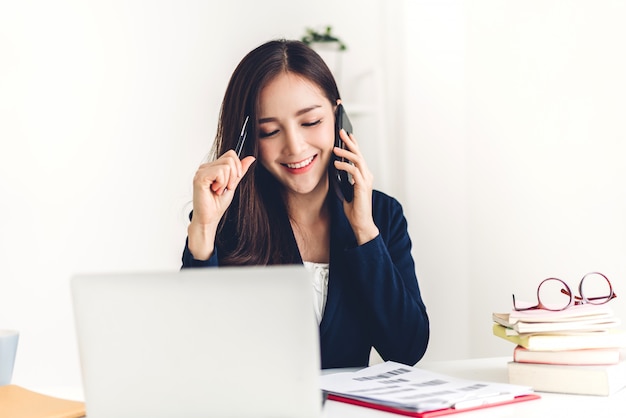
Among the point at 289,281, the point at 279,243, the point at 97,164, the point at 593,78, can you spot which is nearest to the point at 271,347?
the point at 289,281

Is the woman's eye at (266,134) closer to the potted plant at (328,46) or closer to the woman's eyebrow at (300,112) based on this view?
the woman's eyebrow at (300,112)

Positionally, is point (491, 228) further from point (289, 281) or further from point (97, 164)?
point (289, 281)

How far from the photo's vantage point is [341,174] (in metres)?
1.79

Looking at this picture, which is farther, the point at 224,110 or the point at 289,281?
the point at 224,110

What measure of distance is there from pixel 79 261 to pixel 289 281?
1835 mm

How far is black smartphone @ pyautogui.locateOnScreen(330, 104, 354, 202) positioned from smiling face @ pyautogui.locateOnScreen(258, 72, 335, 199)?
0.02m

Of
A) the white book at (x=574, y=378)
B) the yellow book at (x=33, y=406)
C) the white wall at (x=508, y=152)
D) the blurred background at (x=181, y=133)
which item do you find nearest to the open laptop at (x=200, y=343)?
the yellow book at (x=33, y=406)

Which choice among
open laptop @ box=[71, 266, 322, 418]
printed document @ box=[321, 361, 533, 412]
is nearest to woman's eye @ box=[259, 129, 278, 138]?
printed document @ box=[321, 361, 533, 412]

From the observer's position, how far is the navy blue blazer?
1701 millimetres

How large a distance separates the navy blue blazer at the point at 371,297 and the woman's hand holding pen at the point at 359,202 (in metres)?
0.03

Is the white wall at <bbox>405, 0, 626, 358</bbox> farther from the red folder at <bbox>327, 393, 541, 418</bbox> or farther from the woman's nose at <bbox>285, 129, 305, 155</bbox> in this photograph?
the red folder at <bbox>327, 393, 541, 418</bbox>

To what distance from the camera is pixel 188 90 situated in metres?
2.53

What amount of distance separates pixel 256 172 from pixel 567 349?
91 cm

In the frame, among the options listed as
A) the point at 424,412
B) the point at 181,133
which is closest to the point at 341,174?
the point at 424,412
